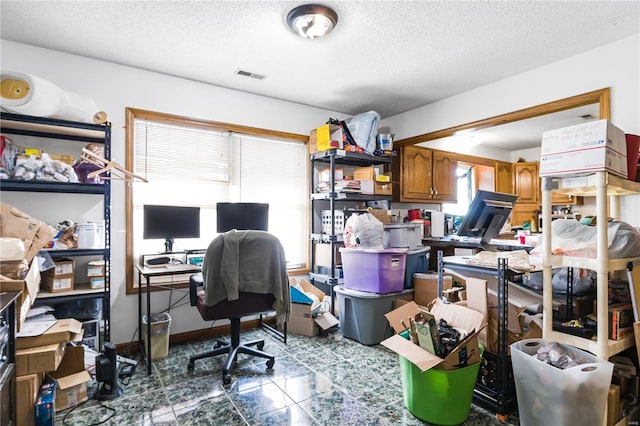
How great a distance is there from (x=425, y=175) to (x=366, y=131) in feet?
4.01

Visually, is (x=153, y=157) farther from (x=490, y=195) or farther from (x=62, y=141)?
(x=490, y=195)

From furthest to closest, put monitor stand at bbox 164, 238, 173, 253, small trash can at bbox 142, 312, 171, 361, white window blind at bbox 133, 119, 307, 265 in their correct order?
white window blind at bbox 133, 119, 307, 265
monitor stand at bbox 164, 238, 173, 253
small trash can at bbox 142, 312, 171, 361

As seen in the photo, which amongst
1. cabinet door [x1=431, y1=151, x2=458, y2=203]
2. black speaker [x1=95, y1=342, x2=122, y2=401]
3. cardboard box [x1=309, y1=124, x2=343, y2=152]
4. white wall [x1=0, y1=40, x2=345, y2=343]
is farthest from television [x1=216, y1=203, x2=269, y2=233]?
cabinet door [x1=431, y1=151, x2=458, y2=203]

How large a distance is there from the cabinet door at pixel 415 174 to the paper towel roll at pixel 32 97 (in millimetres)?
3380

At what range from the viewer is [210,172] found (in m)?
3.49

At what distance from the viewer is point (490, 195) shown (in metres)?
2.51

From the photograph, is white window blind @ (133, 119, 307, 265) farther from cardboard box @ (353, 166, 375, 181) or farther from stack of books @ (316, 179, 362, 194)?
cardboard box @ (353, 166, 375, 181)

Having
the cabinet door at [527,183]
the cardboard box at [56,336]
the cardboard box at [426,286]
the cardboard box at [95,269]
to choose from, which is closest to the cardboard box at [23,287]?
the cardboard box at [56,336]

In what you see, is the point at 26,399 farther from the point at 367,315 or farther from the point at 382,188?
the point at 382,188

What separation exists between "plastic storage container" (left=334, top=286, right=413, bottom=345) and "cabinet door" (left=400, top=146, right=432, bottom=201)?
1513 millimetres

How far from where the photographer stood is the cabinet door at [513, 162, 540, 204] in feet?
18.9

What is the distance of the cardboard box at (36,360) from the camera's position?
184 centimetres

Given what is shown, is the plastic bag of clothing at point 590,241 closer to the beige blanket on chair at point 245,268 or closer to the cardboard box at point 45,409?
the beige blanket on chair at point 245,268

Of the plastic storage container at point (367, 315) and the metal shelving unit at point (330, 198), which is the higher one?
the metal shelving unit at point (330, 198)
